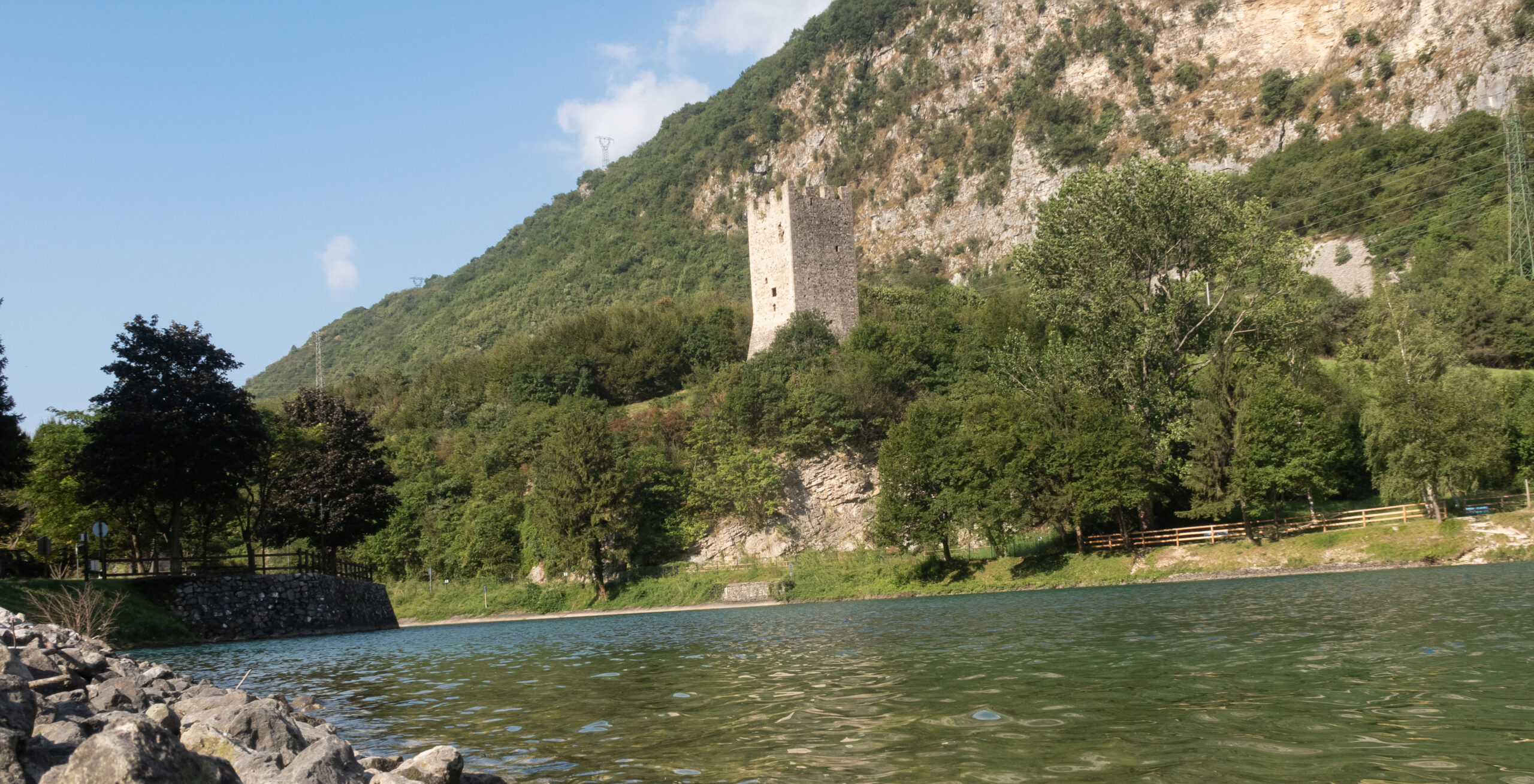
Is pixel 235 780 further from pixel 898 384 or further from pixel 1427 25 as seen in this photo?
pixel 1427 25

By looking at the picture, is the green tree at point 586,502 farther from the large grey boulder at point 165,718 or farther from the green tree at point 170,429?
the large grey boulder at point 165,718

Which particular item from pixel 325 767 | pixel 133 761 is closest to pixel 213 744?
pixel 325 767

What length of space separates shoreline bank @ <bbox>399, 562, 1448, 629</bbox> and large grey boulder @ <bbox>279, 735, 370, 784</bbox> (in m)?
32.5

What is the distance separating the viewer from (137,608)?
2741cm

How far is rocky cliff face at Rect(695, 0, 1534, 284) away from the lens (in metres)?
100

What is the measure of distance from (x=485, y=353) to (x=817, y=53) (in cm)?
10064

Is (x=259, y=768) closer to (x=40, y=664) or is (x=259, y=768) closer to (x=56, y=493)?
(x=40, y=664)

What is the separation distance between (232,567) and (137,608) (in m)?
5.35

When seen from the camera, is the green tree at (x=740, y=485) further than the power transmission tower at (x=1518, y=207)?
No

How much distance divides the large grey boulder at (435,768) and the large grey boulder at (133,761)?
4.60ft

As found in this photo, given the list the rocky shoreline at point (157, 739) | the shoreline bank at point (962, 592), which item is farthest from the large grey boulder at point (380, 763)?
the shoreline bank at point (962, 592)

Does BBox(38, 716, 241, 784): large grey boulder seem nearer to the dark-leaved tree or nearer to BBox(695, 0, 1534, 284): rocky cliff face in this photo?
the dark-leaved tree

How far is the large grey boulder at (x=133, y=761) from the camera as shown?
4.27m

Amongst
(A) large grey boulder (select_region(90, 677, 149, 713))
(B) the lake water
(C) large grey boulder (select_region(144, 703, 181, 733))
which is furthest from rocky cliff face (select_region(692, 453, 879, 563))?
(C) large grey boulder (select_region(144, 703, 181, 733))
